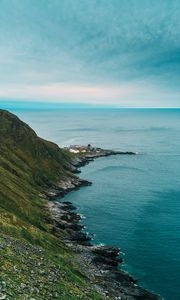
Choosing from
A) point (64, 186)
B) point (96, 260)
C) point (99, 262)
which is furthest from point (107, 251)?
point (64, 186)

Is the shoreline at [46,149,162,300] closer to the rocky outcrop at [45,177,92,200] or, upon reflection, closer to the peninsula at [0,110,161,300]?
the peninsula at [0,110,161,300]

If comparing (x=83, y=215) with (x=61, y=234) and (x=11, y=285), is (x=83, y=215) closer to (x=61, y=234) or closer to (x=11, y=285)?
(x=61, y=234)

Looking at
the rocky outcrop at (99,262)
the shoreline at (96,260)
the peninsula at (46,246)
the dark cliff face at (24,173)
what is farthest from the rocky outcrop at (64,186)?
the rocky outcrop at (99,262)

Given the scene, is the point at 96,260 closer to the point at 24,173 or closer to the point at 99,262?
the point at 99,262

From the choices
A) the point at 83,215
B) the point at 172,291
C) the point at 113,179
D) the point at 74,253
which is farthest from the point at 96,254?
the point at 113,179

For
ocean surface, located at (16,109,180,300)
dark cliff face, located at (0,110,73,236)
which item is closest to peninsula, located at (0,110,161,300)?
dark cliff face, located at (0,110,73,236)

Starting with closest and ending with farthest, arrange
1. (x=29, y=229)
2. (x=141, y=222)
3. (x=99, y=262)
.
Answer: (x=29, y=229)
(x=99, y=262)
(x=141, y=222)
